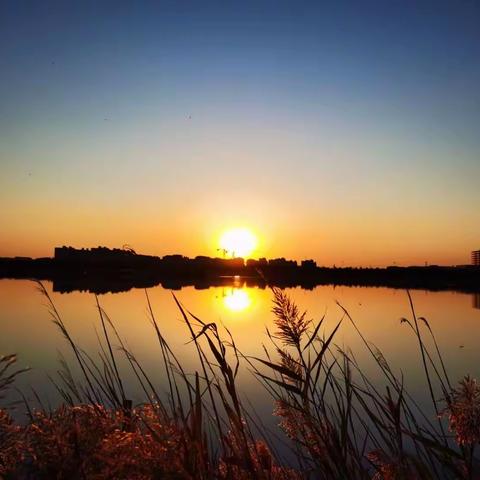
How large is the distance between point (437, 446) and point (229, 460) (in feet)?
2.69

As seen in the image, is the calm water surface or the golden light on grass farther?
the golden light on grass

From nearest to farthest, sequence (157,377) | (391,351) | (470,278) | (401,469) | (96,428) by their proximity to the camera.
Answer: (96,428), (401,469), (157,377), (391,351), (470,278)

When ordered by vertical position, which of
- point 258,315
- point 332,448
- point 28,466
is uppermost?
point 28,466

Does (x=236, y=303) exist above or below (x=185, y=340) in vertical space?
below

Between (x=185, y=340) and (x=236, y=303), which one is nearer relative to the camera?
(x=185, y=340)

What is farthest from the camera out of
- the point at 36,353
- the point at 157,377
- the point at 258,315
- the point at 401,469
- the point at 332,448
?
the point at 258,315

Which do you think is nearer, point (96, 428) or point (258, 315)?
point (96, 428)

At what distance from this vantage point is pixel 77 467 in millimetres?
1413

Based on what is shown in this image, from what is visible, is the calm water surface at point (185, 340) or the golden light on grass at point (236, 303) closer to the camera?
the calm water surface at point (185, 340)

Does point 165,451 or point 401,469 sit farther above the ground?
point 165,451

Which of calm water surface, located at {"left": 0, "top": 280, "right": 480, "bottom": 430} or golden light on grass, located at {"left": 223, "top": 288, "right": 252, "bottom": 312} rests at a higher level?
calm water surface, located at {"left": 0, "top": 280, "right": 480, "bottom": 430}

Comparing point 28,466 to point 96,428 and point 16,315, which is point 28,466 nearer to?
point 96,428

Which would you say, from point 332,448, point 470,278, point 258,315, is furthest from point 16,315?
point 470,278

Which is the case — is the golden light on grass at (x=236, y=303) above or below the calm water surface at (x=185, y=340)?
below
